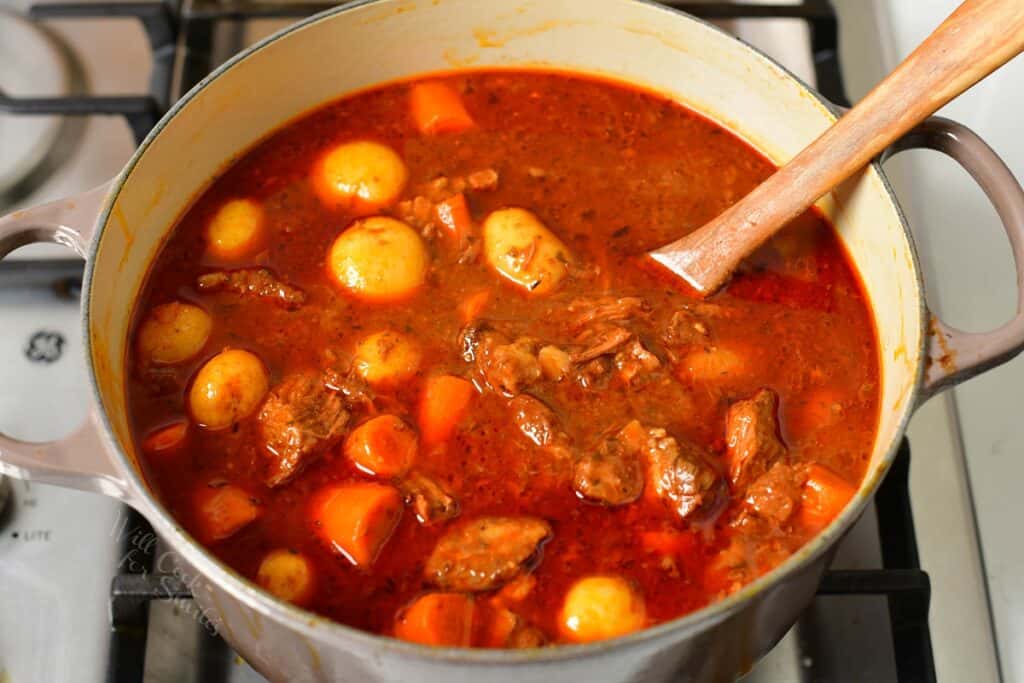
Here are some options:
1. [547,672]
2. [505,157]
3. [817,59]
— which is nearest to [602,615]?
[547,672]

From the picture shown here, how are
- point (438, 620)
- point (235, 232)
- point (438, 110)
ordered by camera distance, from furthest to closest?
point (438, 110) → point (235, 232) → point (438, 620)

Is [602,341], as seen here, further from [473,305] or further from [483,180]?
[483,180]

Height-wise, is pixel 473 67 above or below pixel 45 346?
above

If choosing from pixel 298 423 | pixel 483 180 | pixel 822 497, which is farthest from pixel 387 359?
pixel 822 497

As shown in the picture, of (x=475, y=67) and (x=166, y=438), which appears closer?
(x=166, y=438)

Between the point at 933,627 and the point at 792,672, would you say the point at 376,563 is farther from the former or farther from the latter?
the point at 933,627
